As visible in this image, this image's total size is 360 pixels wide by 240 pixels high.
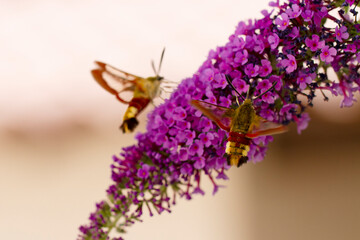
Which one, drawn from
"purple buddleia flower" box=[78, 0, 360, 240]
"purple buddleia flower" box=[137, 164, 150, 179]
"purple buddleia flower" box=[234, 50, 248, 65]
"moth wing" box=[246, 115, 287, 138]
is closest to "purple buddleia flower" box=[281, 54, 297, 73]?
"purple buddleia flower" box=[78, 0, 360, 240]

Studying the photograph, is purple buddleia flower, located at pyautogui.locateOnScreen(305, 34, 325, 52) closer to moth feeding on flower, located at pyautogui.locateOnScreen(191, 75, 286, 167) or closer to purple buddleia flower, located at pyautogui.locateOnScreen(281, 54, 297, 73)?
purple buddleia flower, located at pyautogui.locateOnScreen(281, 54, 297, 73)

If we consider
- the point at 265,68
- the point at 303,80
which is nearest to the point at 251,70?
the point at 265,68

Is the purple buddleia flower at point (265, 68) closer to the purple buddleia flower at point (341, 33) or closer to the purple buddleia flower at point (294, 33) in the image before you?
the purple buddleia flower at point (294, 33)

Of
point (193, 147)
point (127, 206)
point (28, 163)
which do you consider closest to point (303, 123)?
point (193, 147)

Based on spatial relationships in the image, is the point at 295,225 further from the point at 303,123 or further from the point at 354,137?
the point at 303,123

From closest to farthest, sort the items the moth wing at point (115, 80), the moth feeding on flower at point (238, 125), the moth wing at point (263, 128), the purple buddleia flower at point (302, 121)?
the moth wing at point (263, 128)
the moth feeding on flower at point (238, 125)
the purple buddleia flower at point (302, 121)
the moth wing at point (115, 80)

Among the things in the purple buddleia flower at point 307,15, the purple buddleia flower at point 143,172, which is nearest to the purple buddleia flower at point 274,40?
the purple buddleia flower at point 307,15
